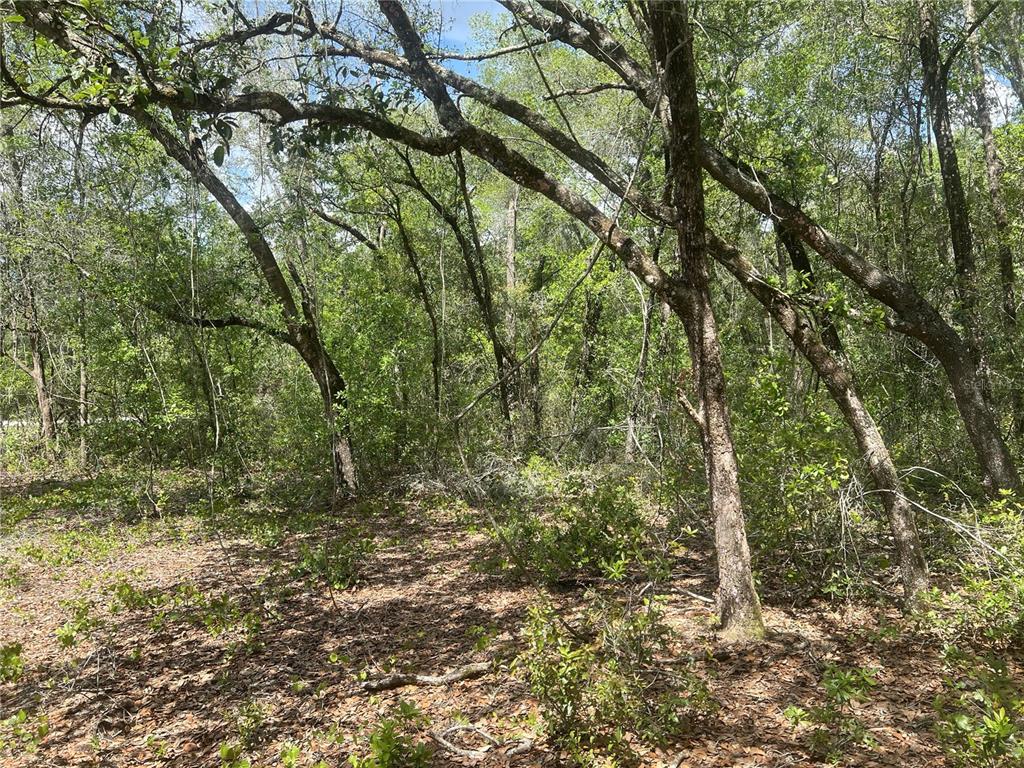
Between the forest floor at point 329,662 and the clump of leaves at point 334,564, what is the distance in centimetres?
9

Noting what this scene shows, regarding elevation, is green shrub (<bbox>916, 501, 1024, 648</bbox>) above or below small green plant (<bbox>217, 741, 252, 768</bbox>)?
above

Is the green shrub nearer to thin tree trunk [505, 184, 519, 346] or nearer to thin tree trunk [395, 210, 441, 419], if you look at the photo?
thin tree trunk [395, 210, 441, 419]

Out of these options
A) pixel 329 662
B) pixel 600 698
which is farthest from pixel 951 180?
pixel 329 662

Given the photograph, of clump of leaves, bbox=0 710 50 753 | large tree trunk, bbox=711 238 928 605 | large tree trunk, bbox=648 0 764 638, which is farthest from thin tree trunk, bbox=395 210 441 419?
clump of leaves, bbox=0 710 50 753

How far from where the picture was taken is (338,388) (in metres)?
11.5

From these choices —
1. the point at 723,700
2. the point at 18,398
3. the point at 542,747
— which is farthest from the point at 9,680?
the point at 18,398

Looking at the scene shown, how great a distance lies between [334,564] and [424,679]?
295 cm

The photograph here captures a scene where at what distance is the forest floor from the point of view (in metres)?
3.54

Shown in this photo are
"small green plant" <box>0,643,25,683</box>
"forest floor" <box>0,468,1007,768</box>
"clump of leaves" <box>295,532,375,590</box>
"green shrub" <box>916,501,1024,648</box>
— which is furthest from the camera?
"clump of leaves" <box>295,532,375,590</box>

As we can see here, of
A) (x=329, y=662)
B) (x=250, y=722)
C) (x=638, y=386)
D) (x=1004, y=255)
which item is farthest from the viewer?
(x=1004, y=255)

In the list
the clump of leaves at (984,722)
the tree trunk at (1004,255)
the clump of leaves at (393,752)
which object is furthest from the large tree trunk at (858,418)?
the tree trunk at (1004,255)

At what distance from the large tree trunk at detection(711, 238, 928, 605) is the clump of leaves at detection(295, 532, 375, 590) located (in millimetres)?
5073

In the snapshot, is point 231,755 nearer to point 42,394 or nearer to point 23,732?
point 23,732

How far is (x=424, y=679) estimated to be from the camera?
438cm
